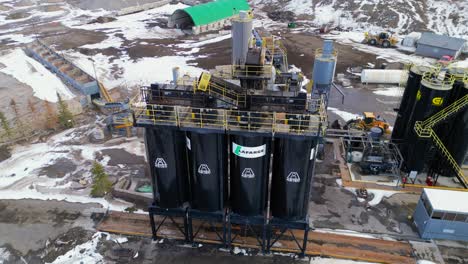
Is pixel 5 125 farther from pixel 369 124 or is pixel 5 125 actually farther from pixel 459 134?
pixel 459 134

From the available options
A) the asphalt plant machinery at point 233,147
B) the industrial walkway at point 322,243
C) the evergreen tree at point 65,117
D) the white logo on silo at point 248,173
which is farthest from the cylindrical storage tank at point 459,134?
the evergreen tree at point 65,117

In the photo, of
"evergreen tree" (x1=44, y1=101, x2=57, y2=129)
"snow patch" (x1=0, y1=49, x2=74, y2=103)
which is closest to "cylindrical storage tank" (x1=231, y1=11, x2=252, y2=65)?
"evergreen tree" (x1=44, y1=101, x2=57, y2=129)

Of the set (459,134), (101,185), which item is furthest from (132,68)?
(459,134)

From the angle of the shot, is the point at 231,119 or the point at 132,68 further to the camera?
the point at 132,68

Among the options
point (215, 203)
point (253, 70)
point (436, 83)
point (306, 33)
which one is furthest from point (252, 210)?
point (306, 33)

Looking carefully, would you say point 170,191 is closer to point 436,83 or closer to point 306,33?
point 436,83

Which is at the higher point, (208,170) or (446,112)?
(446,112)

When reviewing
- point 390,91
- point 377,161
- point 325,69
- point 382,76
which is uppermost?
point 325,69

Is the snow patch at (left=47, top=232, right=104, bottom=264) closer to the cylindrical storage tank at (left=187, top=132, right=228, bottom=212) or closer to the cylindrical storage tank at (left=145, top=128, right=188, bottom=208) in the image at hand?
the cylindrical storage tank at (left=145, top=128, right=188, bottom=208)
